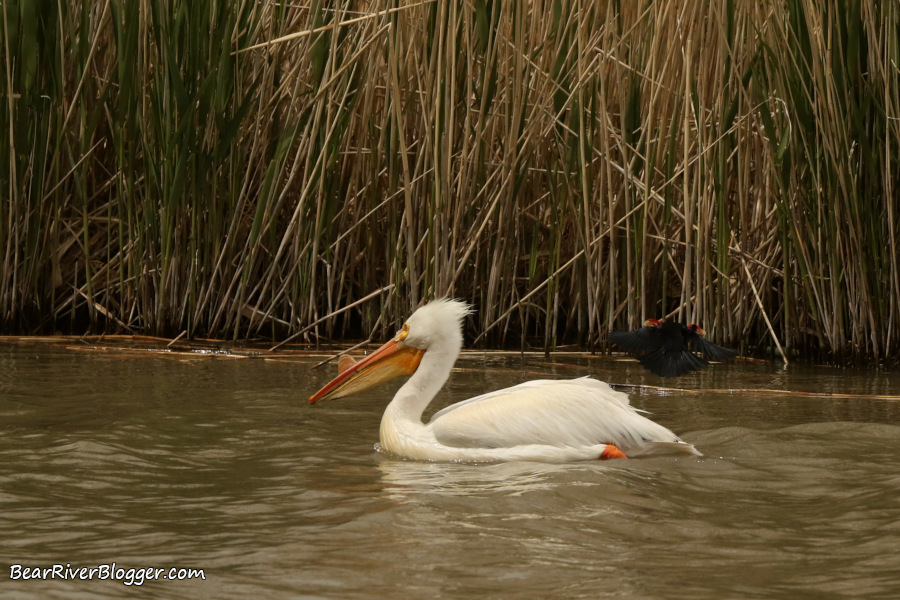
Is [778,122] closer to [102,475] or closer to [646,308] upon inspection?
[646,308]

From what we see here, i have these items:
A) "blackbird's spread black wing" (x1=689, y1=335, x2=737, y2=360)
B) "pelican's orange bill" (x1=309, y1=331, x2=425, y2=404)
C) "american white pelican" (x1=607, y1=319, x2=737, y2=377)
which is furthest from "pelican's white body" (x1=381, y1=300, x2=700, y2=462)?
"blackbird's spread black wing" (x1=689, y1=335, x2=737, y2=360)

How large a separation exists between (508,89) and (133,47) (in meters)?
1.94

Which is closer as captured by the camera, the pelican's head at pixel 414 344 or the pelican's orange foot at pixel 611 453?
the pelican's orange foot at pixel 611 453

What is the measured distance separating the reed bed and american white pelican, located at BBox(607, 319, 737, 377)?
74cm

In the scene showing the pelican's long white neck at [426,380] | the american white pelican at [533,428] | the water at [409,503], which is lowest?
the water at [409,503]

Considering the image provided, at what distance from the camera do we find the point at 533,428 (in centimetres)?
404

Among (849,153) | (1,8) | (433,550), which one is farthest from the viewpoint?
(1,8)

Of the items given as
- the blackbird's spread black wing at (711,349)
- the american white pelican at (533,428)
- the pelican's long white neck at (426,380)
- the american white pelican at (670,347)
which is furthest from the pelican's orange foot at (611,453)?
the blackbird's spread black wing at (711,349)

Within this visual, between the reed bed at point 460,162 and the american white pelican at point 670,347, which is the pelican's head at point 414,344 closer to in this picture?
the american white pelican at point 670,347

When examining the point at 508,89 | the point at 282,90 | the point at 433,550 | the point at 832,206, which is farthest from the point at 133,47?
the point at 433,550

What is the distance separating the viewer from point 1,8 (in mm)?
6309

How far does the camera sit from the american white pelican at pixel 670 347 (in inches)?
211

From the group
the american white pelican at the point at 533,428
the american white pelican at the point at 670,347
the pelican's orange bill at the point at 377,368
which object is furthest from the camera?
the american white pelican at the point at 670,347

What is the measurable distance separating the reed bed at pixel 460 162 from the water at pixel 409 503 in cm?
116
